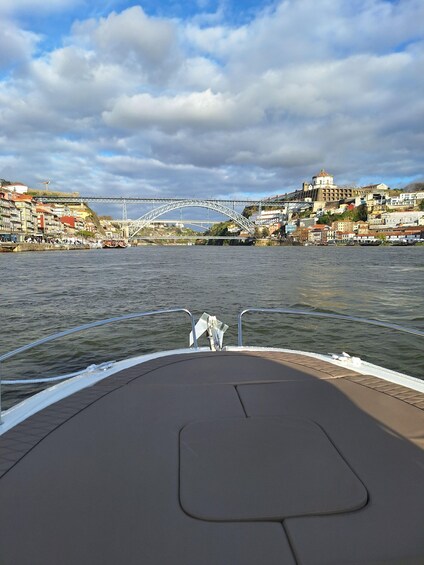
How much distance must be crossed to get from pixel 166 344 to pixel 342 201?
91.9 metres

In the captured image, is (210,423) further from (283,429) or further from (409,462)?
(409,462)

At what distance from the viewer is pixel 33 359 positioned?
13.8ft

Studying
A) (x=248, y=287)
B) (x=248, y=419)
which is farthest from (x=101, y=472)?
(x=248, y=287)

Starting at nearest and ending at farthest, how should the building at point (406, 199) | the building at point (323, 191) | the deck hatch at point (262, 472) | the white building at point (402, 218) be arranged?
the deck hatch at point (262, 472)
the white building at point (402, 218)
the building at point (406, 199)
the building at point (323, 191)

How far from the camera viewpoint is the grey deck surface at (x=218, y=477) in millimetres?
848

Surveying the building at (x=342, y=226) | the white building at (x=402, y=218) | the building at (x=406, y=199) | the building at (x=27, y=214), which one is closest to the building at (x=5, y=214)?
the building at (x=27, y=214)

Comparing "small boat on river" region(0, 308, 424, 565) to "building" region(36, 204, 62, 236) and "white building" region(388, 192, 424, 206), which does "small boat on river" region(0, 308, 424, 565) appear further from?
"white building" region(388, 192, 424, 206)

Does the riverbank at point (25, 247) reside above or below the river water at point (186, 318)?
above

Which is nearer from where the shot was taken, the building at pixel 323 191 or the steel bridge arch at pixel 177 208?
the steel bridge arch at pixel 177 208

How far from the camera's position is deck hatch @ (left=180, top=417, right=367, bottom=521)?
951 millimetres

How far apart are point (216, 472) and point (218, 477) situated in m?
0.02

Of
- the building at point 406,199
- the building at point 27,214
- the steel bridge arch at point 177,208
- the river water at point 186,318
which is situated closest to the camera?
the river water at point 186,318

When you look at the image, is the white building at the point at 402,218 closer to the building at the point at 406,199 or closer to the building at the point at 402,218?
the building at the point at 402,218

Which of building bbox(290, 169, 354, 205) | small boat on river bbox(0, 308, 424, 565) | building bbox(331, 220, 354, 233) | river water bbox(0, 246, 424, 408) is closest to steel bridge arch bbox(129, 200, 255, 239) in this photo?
building bbox(331, 220, 354, 233)
